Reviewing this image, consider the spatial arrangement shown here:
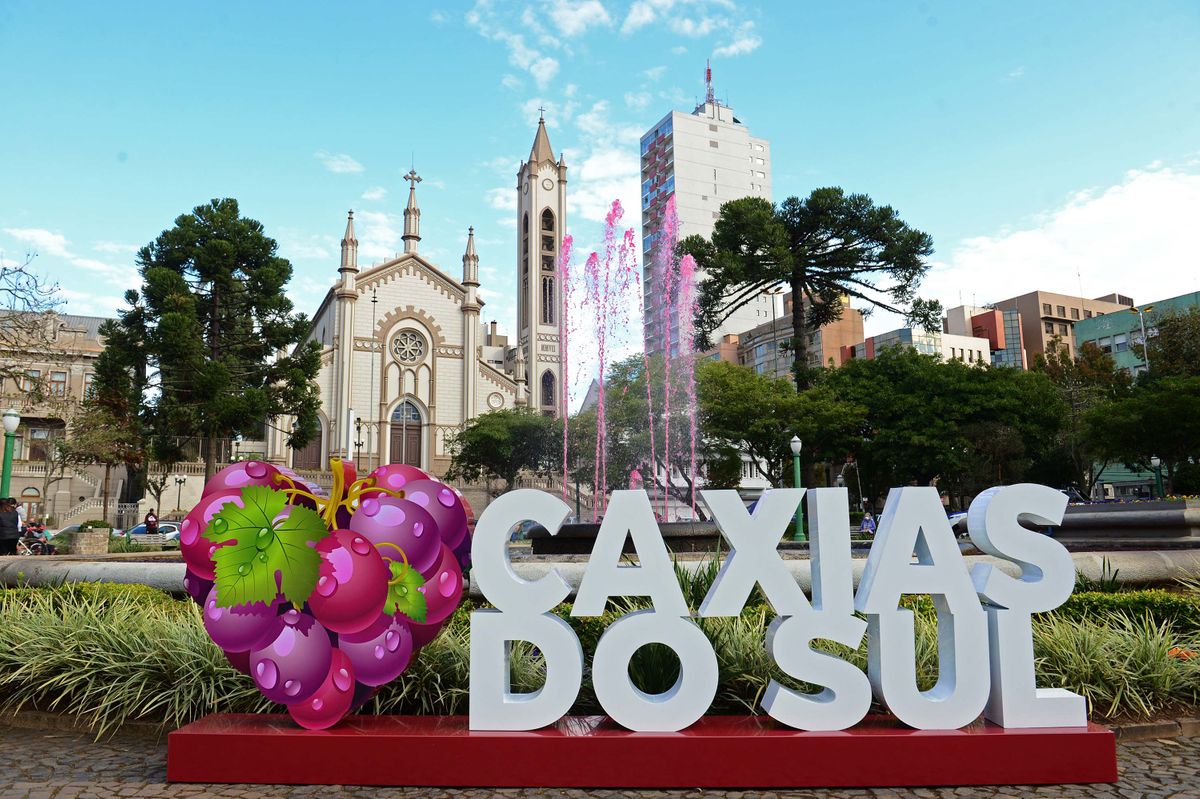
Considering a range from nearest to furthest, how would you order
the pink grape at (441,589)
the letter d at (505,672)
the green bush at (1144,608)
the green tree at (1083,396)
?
the letter d at (505,672), the pink grape at (441,589), the green bush at (1144,608), the green tree at (1083,396)

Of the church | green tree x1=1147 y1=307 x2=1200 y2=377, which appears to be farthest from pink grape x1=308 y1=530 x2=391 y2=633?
the church

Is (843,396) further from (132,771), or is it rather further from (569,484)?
(132,771)

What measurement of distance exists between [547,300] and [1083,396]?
122 feet

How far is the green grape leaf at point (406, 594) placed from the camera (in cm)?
493

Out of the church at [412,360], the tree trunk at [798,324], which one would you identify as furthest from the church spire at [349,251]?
the tree trunk at [798,324]

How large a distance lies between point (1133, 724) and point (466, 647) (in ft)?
15.3

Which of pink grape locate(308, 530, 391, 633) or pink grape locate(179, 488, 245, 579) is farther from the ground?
pink grape locate(179, 488, 245, 579)

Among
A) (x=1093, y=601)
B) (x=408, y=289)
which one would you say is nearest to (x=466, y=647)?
(x=1093, y=601)

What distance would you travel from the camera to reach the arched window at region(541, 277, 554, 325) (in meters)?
63.1

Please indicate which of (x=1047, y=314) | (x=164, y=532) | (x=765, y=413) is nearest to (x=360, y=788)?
(x=765, y=413)

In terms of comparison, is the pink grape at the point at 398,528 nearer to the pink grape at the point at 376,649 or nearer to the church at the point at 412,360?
the pink grape at the point at 376,649

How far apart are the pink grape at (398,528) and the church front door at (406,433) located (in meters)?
52.0

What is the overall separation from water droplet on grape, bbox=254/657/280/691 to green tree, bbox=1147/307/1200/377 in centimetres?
4564

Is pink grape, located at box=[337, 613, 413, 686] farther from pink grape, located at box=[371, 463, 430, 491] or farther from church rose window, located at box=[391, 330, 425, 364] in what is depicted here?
church rose window, located at box=[391, 330, 425, 364]
